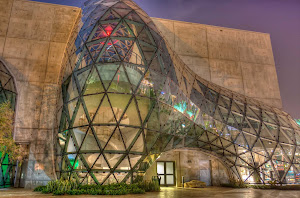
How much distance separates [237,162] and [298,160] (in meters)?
5.17

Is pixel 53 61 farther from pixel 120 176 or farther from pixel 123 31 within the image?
pixel 120 176

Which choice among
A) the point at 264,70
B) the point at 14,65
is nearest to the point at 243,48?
the point at 264,70

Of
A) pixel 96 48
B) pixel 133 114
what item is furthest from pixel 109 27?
pixel 133 114

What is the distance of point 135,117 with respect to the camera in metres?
14.2

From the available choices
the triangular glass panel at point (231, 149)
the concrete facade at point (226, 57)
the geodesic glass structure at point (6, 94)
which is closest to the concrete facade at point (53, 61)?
the concrete facade at point (226, 57)

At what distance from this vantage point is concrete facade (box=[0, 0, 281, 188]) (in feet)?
60.7

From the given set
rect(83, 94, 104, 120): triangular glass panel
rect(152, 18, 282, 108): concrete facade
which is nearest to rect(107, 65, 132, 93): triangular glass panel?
rect(83, 94, 104, 120): triangular glass panel

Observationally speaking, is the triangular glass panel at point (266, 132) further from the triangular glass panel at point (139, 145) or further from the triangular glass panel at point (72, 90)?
the triangular glass panel at point (72, 90)

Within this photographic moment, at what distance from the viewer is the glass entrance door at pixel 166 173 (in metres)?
21.6

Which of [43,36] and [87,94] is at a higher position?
[43,36]

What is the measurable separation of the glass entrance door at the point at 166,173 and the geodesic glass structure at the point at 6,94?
1323cm

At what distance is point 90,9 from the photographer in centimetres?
1808

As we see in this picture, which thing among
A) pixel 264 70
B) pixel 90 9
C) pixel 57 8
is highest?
pixel 57 8

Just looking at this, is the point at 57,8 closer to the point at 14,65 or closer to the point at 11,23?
the point at 11,23
